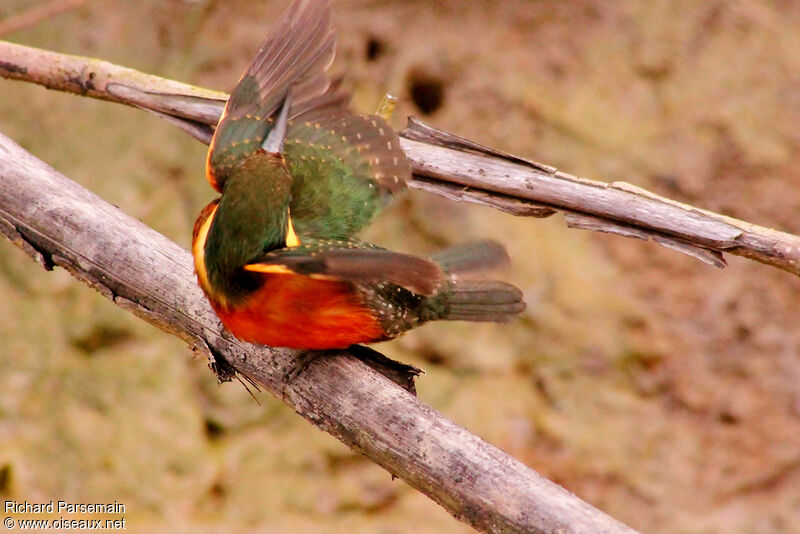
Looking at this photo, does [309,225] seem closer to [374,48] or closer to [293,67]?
[293,67]

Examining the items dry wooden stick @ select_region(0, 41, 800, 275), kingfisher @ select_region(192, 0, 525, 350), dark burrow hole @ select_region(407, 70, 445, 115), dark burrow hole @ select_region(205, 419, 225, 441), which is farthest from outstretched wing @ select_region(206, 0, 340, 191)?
dark burrow hole @ select_region(205, 419, 225, 441)

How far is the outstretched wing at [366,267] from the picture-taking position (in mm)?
1404

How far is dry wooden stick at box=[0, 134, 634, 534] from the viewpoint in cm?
140

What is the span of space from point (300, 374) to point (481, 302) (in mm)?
454

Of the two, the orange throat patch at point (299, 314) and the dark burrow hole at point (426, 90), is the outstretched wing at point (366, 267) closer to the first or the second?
the orange throat patch at point (299, 314)

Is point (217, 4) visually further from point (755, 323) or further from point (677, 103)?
point (755, 323)

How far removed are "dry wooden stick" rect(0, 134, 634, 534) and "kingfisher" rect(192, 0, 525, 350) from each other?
3.8 inches

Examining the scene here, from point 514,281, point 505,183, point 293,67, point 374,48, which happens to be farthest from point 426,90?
point 505,183

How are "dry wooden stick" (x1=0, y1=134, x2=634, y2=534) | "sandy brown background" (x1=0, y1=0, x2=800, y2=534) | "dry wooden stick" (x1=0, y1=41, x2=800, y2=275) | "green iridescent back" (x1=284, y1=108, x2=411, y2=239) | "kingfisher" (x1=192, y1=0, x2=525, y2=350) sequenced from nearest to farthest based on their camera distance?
"dry wooden stick" (x1=0, y1=134, x2=634, y2=534), "kingfisher" (x1=192, y1=0, x2=525, y2=350), "dry wooden stick" (x1=0, y1=41, x2=800, y2=275), "green iridescent back" (x1=284, y1=108, x2=411, y2=239), "sandy brown background" (x1=0, y1=0, x2=800, y2=534)

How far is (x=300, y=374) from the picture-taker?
171 cm

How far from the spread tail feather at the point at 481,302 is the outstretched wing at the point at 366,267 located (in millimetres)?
484

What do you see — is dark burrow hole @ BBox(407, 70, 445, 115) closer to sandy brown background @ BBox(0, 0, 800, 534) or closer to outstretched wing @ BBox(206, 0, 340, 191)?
sandy brown background @ BBox(0, 0, 800, 534)

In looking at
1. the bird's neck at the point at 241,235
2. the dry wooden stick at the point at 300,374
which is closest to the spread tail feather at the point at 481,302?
the dry wooden stick at the point at 300,374

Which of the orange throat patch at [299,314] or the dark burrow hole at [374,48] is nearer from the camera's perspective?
the orange throat patch at [299,314]
